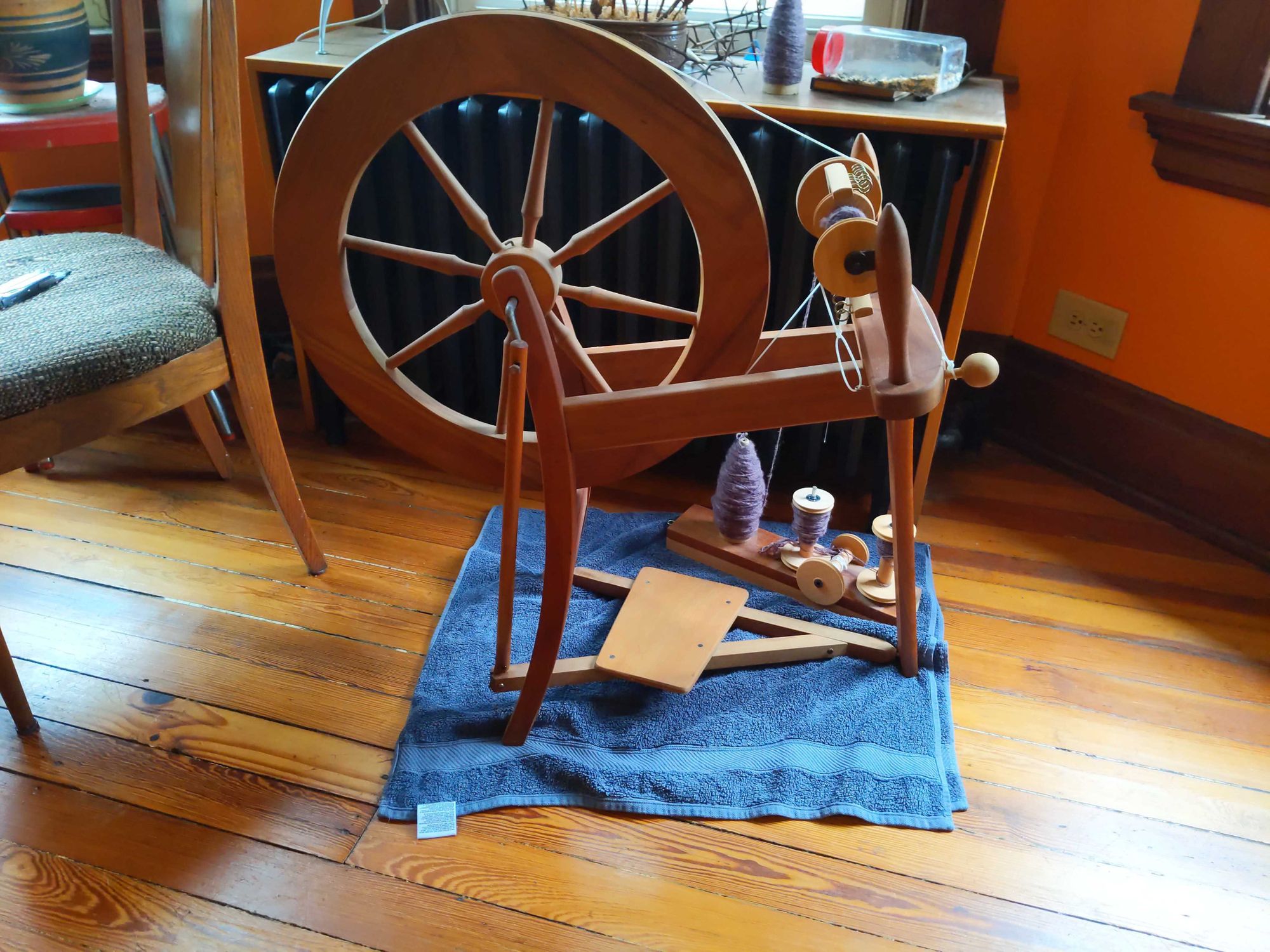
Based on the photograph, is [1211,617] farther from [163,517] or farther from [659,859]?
[163,517]

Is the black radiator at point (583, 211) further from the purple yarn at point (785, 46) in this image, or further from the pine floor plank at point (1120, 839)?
the pine floor plank at point (1120, 839)

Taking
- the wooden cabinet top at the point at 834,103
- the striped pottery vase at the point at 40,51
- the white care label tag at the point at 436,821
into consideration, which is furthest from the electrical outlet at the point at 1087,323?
the striped pottery vase at the point at 40,51

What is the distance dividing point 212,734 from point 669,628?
61 centimetres

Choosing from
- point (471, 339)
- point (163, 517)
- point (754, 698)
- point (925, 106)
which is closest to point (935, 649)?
point (754, 698)

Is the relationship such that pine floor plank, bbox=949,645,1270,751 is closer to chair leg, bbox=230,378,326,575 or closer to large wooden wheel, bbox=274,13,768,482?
large wooden wheel, bbox=274,13,768,482

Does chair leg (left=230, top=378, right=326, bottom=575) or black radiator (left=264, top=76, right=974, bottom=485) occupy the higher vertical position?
black radiator (left=264, top=76, right=974, bottom=485)

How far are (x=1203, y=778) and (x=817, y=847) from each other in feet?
1.68

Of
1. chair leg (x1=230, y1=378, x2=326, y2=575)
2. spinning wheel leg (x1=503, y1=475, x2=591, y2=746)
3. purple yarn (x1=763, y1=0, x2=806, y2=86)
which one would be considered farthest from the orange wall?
chair leg (x1=230, y1=378, x2=326, y2=575)

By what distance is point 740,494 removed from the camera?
1.44 metres

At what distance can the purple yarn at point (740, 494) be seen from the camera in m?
1.42

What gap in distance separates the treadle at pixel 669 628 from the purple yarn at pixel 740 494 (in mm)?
120

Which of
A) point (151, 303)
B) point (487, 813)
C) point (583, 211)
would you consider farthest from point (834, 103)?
point (487, 813)

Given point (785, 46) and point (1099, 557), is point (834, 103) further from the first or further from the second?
point (1099, 557)

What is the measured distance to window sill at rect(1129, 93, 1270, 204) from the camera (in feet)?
4.57
